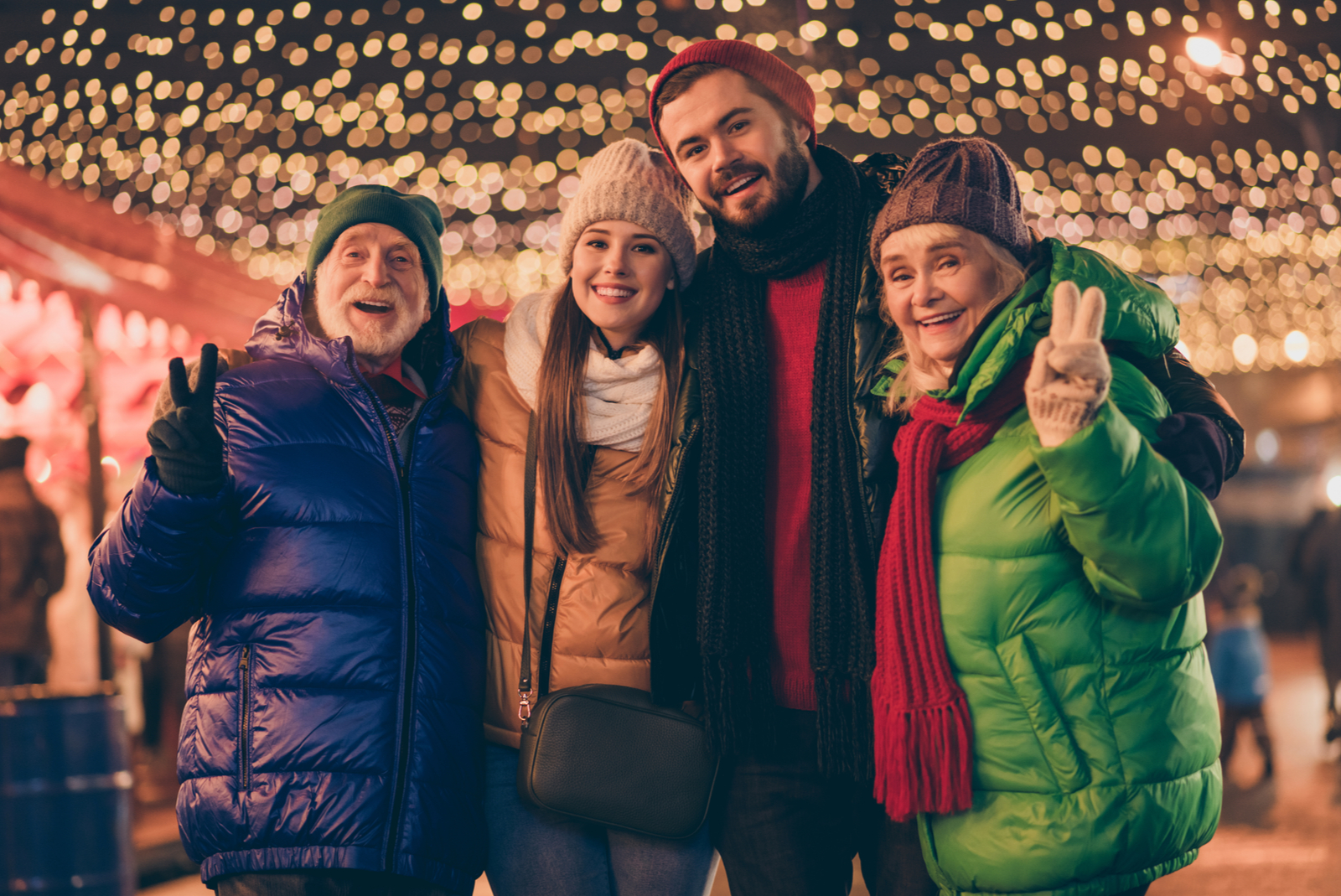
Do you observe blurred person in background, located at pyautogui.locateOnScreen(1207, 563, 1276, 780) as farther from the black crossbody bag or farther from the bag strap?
the bag strap

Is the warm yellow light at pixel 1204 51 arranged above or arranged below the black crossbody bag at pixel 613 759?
above

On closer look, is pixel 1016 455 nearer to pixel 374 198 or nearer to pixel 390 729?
pixel 390 729

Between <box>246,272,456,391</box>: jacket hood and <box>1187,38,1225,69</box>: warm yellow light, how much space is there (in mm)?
4941

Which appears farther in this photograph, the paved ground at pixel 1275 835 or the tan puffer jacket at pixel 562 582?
the paved ground at pixel 1275 835

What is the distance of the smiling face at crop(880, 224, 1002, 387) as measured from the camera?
6.22 feet

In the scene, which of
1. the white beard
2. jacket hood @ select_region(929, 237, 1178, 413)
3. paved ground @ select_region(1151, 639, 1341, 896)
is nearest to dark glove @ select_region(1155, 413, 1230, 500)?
jacket hood @ select_region(929, 237, 1178, 413)

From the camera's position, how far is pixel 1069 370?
5.28 ft

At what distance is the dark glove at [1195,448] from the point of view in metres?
1.78

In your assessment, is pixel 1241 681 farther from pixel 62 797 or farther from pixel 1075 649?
pixel 62 797

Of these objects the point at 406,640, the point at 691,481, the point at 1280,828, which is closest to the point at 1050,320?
the point at 691,481

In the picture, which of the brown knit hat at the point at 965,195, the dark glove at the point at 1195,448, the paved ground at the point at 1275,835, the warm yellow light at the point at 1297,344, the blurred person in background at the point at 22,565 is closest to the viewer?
the dark glove at the point at 1195,448

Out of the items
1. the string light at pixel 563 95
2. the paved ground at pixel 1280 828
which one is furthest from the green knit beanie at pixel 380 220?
the paved ground at pixel 1280 828

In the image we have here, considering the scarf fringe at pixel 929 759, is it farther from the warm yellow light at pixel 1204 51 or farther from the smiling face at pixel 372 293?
the warm yellow light at pixel 1204 51

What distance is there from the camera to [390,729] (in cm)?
200
